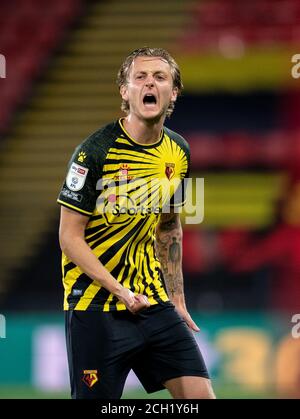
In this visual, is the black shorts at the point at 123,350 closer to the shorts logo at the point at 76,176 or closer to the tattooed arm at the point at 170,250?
the tattooed arm at the point at 170,250

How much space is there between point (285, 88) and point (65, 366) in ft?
18.3

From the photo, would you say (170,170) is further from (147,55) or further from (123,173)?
Answer: (147,55)

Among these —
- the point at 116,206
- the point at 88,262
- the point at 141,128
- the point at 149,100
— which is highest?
the point at 149,100

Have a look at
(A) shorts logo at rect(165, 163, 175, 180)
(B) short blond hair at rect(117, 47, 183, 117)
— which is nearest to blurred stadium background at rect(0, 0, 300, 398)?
(A) shorts logo at rect(165, 163, 175, 180)

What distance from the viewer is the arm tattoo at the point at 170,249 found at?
4.88 meters

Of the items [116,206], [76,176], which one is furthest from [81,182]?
[116,206]

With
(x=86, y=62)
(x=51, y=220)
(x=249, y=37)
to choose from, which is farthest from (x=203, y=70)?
(x=51, y=220)

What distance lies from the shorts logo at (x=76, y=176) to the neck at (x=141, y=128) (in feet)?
1.11

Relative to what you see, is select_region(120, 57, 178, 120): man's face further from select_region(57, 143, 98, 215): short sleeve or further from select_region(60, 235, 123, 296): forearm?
select_region(60, 235, 123, 296): forearm

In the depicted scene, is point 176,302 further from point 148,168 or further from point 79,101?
point 79,101

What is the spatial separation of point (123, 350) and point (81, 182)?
78cm

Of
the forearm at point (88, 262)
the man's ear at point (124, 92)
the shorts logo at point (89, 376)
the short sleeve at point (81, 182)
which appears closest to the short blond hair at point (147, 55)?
the man's ear at point (124, 92)

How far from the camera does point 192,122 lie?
1405 centimetres

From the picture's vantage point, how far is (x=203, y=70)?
1340 cm
